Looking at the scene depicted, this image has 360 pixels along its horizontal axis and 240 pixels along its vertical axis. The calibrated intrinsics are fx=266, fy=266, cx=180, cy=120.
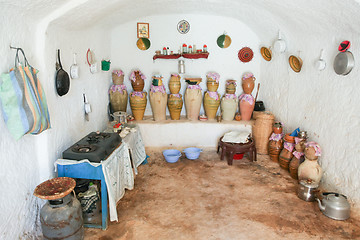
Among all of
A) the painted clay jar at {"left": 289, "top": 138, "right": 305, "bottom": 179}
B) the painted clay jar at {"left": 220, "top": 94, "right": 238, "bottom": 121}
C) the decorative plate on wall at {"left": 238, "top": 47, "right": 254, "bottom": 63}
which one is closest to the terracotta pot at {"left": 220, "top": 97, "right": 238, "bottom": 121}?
the painted clay jar at {"left": 220, "top": 94, "right": 238, "bottom": 121}

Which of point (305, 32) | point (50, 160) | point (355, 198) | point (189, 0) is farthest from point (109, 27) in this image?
point (355, 198)

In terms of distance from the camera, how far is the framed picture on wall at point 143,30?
4.62 meters

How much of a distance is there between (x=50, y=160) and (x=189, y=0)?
2802mm

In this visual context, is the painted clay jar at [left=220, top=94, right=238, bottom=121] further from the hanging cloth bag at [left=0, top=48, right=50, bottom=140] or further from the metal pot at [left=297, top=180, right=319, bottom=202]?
the hanging cloth bag at [left=0, top=48, right=50, bottom=140]

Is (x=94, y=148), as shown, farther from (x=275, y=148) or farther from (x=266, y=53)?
(x=266, y=53)

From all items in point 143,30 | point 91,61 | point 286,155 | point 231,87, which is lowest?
point 286,155

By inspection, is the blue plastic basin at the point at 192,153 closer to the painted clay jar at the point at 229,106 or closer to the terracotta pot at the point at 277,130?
the painted clay jar at the point at 229,106

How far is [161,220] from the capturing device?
261cm

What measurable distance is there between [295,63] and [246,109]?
113 cm

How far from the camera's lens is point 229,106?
4.52 metres

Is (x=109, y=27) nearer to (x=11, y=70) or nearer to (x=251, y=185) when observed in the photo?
(x=11, y=70)

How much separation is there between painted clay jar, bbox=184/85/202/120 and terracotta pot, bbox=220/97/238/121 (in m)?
0.41

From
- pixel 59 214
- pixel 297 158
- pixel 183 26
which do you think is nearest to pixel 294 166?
pixel 297 158

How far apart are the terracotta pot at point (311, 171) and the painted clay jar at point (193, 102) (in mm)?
1941
